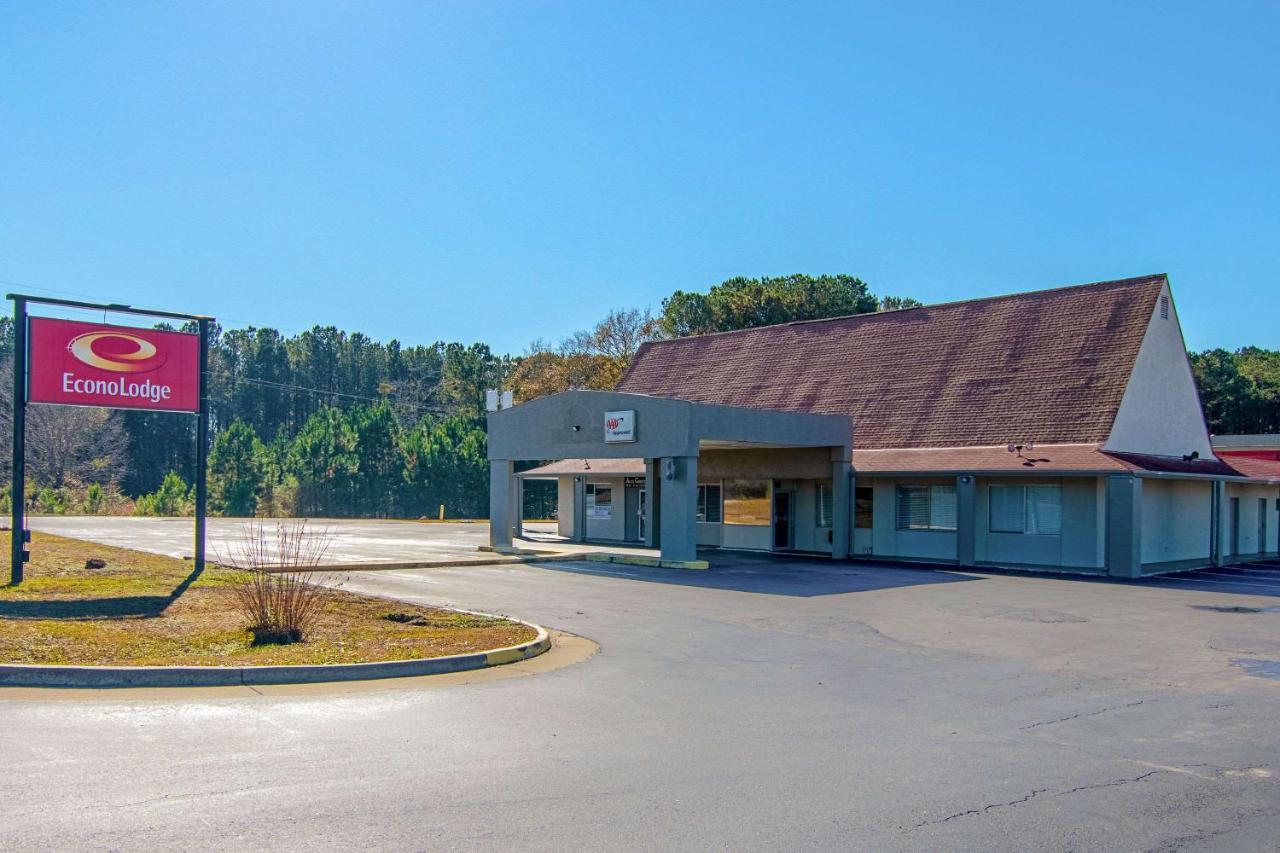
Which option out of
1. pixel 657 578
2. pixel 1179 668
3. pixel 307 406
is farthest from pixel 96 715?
pixel 307 406

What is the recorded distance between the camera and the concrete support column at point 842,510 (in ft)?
95.5

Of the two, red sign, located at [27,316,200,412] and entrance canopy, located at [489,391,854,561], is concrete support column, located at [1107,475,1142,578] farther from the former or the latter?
red sign, located at [27,316,200,412]

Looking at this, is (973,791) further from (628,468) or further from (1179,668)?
(628,468)

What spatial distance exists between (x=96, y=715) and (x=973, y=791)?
6684 millimetres

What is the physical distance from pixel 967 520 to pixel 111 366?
2000 centimetres

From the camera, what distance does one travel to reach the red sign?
17984 millimetres

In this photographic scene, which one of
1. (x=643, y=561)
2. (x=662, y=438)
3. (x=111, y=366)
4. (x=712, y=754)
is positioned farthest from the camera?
(x=643, y=561)

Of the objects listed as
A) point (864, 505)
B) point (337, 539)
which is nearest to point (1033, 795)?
point (864, 505)

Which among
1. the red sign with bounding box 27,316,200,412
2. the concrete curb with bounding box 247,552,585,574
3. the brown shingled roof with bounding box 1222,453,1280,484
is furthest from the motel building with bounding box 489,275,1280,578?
the red sign with bounding box 27,316,200,412

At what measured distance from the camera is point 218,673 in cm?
996

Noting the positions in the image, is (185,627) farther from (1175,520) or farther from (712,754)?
(1175,520)

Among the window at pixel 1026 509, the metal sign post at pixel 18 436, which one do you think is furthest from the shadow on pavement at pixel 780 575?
the metal sign post at pixel 18 436

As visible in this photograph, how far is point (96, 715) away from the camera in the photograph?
8.35 metres

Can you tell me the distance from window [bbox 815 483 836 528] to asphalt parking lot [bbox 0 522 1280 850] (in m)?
16.1
